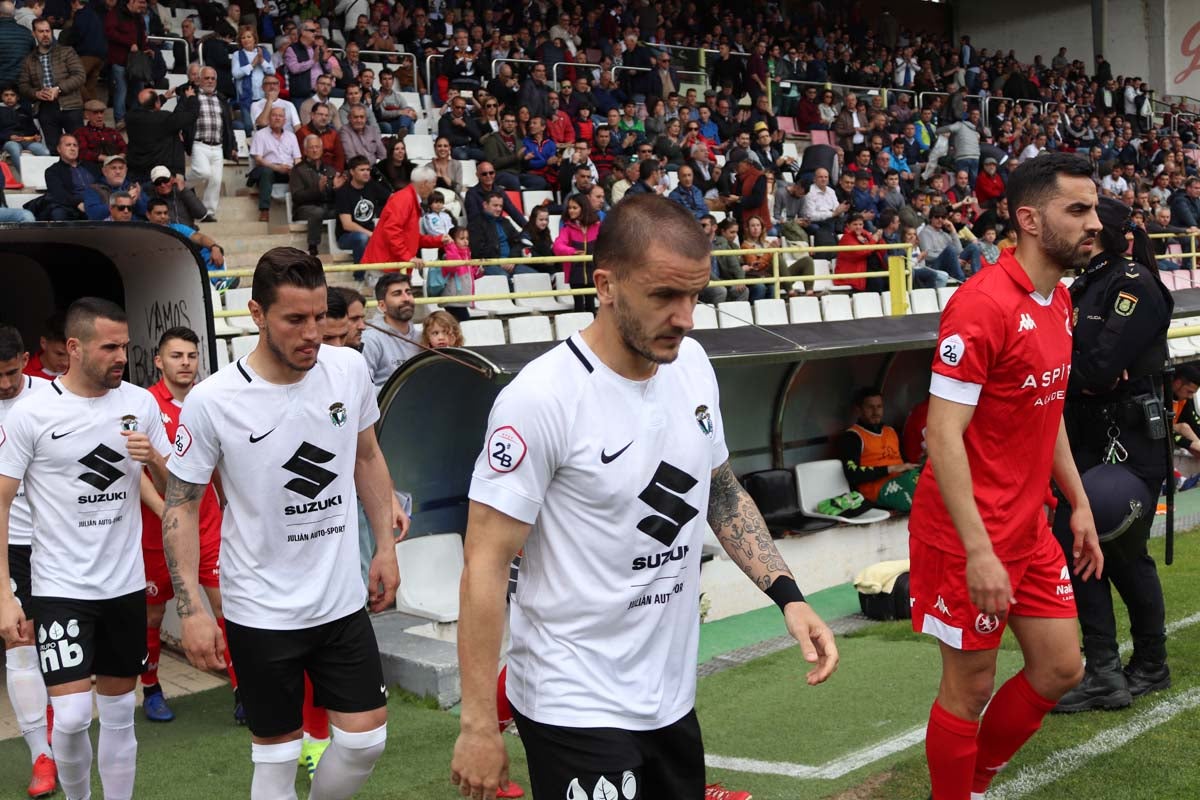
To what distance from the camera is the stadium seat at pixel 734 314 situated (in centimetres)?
1255

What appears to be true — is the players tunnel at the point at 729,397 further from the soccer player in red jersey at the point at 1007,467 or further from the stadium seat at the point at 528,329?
the soccer player in red jersey at the point at 1007,467

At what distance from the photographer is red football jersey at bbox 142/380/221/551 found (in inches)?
246

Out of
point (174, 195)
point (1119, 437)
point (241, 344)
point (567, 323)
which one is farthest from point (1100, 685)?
point (174, 195)

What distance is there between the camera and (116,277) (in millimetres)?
8336

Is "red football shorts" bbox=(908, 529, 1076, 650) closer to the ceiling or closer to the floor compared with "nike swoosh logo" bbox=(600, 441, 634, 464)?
closer to the floor

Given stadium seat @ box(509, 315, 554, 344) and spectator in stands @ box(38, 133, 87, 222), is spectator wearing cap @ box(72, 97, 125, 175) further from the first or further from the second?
stadium seat @ box(509, 315, 554, 344)

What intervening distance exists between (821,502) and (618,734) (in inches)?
293

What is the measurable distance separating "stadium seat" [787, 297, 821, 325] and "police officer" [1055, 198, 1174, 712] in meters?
7.83

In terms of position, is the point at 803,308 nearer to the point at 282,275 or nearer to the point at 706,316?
the point at 706,316

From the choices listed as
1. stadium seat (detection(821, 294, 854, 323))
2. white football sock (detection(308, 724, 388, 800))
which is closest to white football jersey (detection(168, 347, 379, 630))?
white football sock (detection(308, 724, 388, 800))

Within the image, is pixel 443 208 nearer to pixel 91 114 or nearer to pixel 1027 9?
pixel 91 114

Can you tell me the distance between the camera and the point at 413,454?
8.26 meters

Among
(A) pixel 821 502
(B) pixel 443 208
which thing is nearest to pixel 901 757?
(A) pixel 821 502

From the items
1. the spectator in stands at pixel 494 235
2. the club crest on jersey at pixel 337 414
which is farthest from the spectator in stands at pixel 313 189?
the club crest on jersey at pixel 337 414
